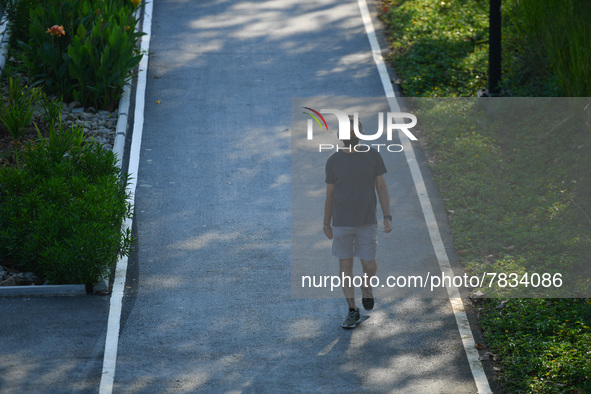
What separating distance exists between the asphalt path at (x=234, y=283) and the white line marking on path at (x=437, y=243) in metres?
0.09

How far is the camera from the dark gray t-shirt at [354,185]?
313 inches

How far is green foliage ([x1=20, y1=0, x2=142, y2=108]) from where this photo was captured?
12.6 meters

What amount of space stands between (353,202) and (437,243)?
2.33 meters

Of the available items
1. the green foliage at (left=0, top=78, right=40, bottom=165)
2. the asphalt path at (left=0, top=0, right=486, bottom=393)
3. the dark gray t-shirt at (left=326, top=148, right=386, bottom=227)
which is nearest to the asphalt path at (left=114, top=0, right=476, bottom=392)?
the asphalt path at (left=0, top=0, right=486, bottom=393)

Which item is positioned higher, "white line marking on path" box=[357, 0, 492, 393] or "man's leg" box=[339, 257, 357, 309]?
"man's leg" box=[339, 257, 357, 309]

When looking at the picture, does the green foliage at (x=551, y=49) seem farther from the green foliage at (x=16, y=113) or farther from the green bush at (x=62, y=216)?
the green foliage at (x=16, y=113)

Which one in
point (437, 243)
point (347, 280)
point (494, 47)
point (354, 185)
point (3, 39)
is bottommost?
point (437, 243)

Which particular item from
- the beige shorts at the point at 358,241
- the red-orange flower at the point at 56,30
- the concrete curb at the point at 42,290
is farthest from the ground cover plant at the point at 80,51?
the beige shorts at the point at 358,241

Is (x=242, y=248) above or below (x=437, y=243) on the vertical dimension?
above

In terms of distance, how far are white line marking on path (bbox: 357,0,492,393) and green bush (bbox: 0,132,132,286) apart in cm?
390

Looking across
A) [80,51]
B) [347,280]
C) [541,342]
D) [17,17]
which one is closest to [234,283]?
[347,280]

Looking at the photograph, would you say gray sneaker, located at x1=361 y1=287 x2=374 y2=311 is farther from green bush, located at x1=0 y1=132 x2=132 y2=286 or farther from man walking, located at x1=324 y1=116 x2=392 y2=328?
green bush, located at x1=0 y1=132 x2=132 y2=286

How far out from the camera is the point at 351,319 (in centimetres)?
823

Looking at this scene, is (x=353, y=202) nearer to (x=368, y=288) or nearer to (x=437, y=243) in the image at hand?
(x=368, y=288)
